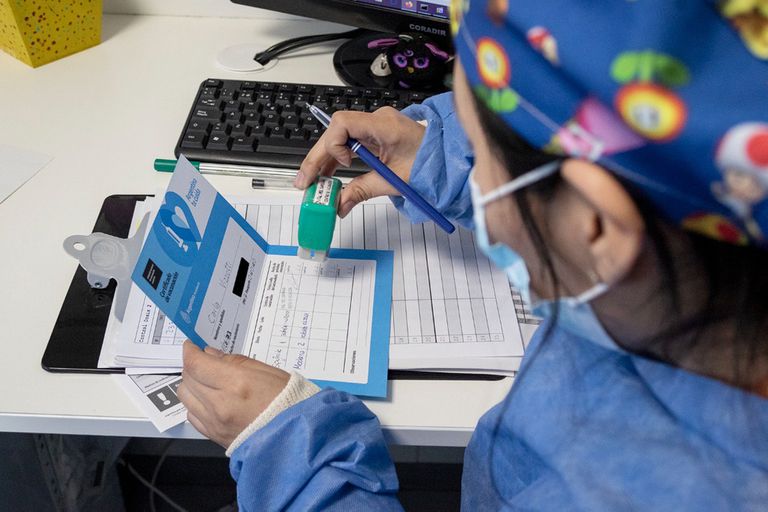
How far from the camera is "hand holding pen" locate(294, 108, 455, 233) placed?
0.71 meters

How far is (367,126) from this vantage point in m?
0.73

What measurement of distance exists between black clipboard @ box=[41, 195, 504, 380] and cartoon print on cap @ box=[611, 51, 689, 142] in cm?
34

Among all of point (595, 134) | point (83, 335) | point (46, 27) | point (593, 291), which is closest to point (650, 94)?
point (595, 134)

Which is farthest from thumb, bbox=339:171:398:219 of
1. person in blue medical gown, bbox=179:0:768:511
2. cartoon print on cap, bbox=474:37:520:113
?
cartoon print on cap, bbox=474:37:520:113

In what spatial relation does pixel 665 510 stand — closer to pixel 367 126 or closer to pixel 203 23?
pixel 367 126

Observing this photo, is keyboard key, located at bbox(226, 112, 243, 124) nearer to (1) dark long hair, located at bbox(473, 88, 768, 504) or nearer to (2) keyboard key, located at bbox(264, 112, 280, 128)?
(2) keyboard key, located at bbox(264, 112, 280, 128)

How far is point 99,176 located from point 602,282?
0.60 metres

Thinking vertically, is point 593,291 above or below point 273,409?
above

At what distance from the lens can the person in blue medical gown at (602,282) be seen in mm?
312

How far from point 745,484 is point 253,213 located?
519 mm

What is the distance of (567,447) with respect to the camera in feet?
1.56

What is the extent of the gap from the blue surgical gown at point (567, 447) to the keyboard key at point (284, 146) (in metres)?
0.33

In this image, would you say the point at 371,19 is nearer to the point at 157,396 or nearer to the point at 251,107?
the point at 251,107

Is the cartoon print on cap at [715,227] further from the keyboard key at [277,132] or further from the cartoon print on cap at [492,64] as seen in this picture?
the keyboard key at [277,132]
